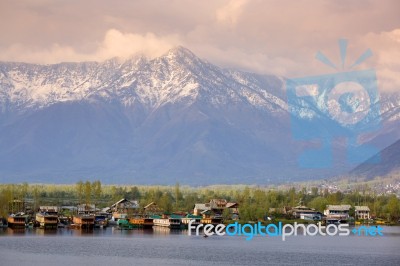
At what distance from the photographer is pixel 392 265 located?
195 ft

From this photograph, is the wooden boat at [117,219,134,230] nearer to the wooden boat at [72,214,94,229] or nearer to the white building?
the wooden boat at [72,214,94,229]

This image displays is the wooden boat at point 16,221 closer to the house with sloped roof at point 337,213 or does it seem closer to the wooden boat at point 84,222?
the wooden boat at point 84,222

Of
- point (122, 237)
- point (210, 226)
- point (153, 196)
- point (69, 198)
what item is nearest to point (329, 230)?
point (210, 226)

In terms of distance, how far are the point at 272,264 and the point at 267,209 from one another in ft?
152

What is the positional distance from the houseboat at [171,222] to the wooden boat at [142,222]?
949mm

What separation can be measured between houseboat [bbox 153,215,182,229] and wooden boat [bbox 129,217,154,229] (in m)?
0.95

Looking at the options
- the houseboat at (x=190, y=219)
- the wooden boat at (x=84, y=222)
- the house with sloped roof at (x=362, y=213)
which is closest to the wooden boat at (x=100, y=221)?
the wooden boat at (x=84, y=222)

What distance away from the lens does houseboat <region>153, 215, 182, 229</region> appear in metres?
95.2

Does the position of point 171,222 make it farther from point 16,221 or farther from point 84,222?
point 16,221

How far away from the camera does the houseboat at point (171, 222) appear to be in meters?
95.2

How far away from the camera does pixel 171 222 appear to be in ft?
314

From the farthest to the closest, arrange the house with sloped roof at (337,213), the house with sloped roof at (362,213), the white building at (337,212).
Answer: the house with sloped roof at (362,213), the white building at (337,212), the house with sloped roof at (337,213)

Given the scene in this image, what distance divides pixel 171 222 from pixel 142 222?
3.56 metres

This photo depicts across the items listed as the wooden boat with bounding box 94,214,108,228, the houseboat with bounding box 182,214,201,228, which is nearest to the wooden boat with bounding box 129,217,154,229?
the wooden boat with bounding box 94,214,108,228
